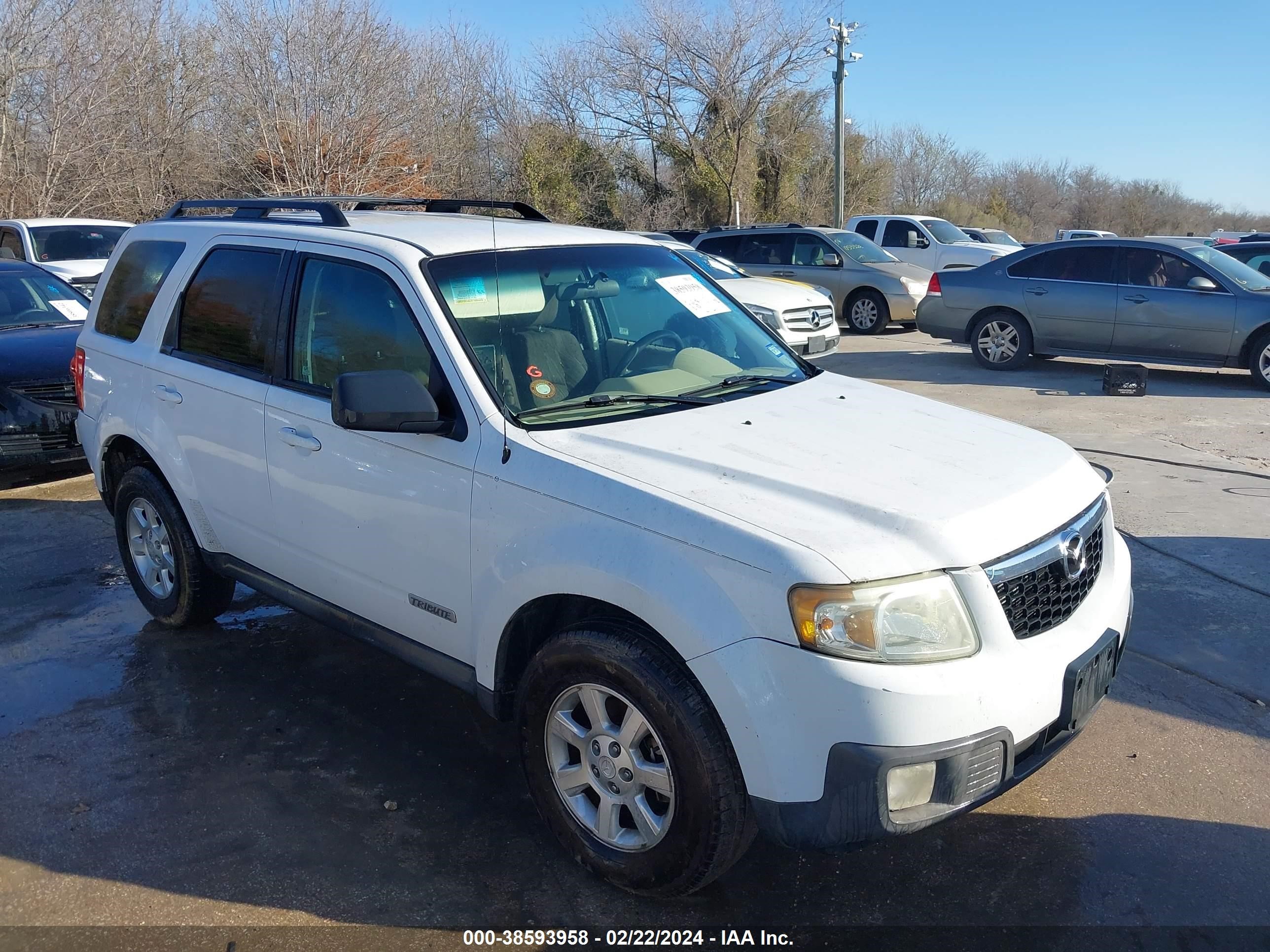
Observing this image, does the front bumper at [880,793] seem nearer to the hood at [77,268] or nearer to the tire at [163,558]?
the tire at [163,558]

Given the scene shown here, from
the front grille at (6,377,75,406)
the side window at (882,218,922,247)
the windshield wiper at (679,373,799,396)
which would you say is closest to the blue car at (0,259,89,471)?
the front grille at (6,377,75,406)

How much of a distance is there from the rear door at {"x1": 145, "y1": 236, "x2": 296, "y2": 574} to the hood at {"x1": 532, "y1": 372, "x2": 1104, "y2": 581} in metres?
1.54

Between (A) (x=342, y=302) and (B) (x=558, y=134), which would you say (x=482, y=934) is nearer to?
(A) (x=342, y=302)

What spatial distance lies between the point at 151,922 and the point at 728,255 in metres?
15.3

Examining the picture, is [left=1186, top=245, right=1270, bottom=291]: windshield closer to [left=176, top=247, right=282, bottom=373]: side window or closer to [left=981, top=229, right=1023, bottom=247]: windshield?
[left=176, top=247, right=282, bottom=373]: side window

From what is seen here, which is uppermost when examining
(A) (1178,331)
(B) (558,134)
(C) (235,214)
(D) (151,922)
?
(B) (558,134)

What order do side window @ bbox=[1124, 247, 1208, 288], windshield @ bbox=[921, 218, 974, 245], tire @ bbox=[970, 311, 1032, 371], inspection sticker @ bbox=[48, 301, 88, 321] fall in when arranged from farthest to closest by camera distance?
windshield @ bbox=[921, 218, 974, 245], tire @ bbox=[970, 311, 1032, 371], side window @ bbox=[1124, 247, 1208, 288], inspection sticker @ bbox=[48, 301, 88, 321]

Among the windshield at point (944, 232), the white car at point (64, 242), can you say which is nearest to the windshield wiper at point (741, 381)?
the white car at point (64, 242)

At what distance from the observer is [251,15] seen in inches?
856

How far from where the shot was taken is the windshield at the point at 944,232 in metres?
20.5

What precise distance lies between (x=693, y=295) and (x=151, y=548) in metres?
2.91

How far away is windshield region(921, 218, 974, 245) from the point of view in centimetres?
2048

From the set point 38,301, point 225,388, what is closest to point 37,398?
point 38,301

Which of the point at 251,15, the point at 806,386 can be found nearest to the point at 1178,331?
the point at 806,386
